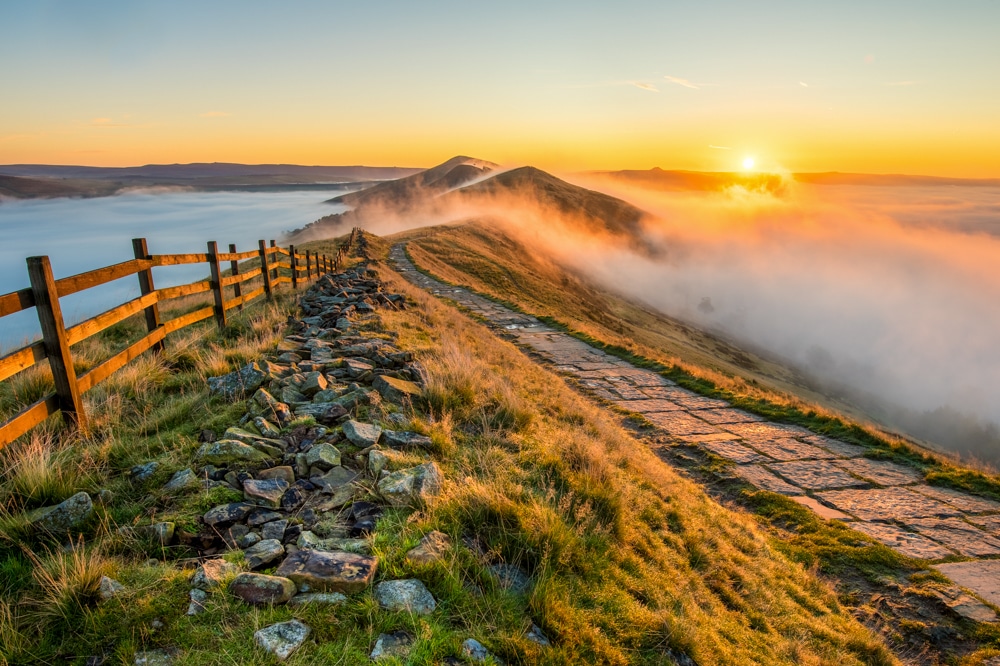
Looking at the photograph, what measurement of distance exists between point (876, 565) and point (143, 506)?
7.41m

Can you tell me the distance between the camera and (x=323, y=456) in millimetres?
4016

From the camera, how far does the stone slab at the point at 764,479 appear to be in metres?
7.46

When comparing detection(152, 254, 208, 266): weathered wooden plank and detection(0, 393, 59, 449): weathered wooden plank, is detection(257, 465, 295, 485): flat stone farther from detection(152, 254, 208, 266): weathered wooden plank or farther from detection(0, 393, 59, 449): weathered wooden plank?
detection(152, 254, 208, 266): weathered wooden plank

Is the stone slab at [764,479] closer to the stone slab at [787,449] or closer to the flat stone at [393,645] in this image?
the stone slab at [787,449]

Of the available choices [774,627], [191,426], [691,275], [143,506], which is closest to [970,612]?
[774,627]

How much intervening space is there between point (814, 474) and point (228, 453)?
834cm

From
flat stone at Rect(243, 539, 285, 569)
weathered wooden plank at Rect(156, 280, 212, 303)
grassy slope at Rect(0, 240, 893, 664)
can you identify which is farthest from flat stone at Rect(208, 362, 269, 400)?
flat stone at Rect(243, 539, 285, 569)

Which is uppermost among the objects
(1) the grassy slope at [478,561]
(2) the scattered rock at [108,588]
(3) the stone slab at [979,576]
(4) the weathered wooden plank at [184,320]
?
(4) the weathered wooden plank at [184,320]

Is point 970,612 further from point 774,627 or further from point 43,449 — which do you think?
point 43,449

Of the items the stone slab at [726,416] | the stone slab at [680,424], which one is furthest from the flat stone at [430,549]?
the stone slab at [726,416]

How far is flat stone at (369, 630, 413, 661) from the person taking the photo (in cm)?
234

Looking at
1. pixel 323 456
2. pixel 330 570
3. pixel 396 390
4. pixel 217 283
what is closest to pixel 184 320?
pixel 217 283

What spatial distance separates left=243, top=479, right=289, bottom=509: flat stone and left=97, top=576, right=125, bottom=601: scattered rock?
3.20 feet

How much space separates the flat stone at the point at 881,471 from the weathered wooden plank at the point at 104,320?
10426 mm
